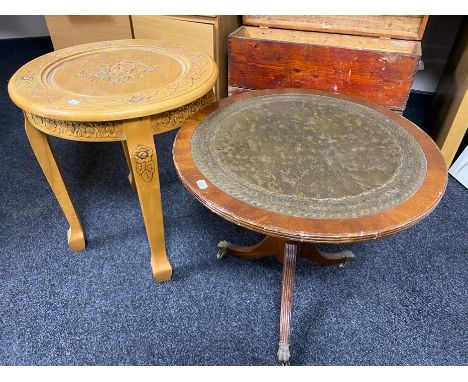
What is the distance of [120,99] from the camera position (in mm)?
861

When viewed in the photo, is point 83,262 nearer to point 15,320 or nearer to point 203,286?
point 15,320

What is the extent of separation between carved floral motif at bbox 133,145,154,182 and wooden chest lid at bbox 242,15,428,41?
3.01 feet

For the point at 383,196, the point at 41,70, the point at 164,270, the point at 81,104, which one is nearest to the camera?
the point at 383,196

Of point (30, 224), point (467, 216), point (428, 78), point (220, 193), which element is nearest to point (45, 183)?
point (30, 224)

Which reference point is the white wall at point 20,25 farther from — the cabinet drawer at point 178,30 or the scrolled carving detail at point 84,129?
the scrolled carving detail at point 84,129

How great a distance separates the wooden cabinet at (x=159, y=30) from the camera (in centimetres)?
152

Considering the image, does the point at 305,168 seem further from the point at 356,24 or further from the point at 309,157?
the point at 356,24

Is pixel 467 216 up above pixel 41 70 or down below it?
below

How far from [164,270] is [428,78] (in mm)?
2026

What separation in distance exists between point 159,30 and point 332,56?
82 cm

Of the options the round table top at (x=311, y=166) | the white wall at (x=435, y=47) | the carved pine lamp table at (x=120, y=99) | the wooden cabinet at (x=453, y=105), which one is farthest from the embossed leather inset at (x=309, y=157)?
the white wall at (x=435, y=47)

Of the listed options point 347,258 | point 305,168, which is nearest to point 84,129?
point 305,168

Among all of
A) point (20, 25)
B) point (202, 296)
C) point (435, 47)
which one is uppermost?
point (435, 47)

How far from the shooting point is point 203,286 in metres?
1.15
